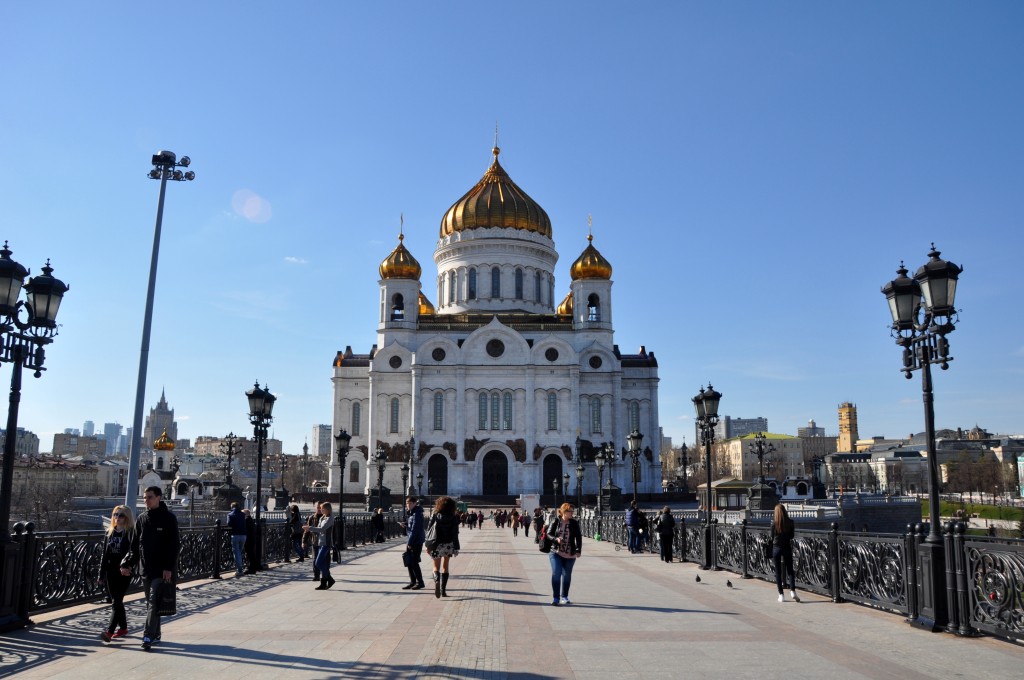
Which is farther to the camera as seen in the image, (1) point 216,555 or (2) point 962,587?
(1) point 216,555

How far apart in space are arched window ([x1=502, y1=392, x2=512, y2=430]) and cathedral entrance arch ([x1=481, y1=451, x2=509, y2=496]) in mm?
2105

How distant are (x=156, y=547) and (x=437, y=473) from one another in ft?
176

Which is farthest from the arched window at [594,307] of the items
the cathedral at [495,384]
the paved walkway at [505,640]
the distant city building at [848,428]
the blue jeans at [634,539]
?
the distant city building at [848,428]

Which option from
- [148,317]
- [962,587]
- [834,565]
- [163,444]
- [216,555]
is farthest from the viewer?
[163,444]

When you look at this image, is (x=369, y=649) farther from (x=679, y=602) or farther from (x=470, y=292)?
(x=470, y=292)

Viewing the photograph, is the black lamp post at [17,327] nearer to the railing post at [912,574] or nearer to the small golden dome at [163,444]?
the railing post at [912,574]

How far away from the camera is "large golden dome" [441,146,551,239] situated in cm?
6875

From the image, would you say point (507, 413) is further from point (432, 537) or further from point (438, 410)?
point (432, 537)

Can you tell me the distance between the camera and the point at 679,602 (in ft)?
40.1

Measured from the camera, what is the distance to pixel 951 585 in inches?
365

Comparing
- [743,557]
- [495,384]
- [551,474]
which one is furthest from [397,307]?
[743,557]

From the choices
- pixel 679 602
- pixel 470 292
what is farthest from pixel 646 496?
pixel 679 602

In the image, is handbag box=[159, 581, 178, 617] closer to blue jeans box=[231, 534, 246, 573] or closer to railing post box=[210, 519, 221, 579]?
railing post box=[210, 519, 221, 579]

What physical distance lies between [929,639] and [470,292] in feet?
200
